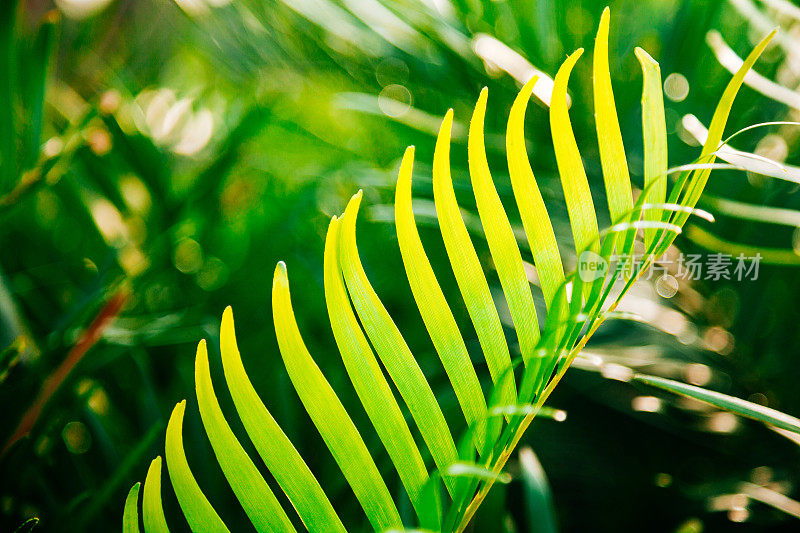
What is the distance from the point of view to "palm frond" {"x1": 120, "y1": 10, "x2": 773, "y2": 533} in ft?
0.71

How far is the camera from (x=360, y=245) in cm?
51

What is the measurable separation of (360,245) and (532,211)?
297 millimetres

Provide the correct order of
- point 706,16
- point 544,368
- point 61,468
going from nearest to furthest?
point 544,368, point 61,468, point 706,16

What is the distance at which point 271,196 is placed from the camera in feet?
1.82

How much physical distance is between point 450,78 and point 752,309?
30 cm

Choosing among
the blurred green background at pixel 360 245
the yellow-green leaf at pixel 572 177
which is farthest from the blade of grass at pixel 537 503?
the yellow-green leaf at pixel 572 177

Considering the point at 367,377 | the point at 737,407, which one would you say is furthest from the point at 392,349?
the point at 737,407

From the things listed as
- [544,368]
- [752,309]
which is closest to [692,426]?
[752,309]

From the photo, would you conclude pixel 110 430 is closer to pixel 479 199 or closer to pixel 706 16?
pixel 479 199

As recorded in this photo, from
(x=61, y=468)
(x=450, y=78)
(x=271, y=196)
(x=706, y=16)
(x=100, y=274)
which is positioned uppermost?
(x=706, y=16)

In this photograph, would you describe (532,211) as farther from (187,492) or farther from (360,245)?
(360,245)

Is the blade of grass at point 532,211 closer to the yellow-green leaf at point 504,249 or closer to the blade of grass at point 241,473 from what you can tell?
the yellow-green leaf at point 504,249

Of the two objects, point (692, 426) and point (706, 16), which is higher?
point (706, 16)

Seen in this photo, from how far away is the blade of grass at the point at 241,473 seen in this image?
229 mm
